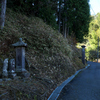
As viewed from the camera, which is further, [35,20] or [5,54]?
[35,20]

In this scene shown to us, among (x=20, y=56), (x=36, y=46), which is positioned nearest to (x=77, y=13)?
(x=36, y=46)

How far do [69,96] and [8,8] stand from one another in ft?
37.9

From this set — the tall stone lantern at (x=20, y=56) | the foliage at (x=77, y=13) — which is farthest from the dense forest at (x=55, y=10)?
the tall stone lantern at (x=20, y=56)

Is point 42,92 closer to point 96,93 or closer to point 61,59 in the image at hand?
point 96,93

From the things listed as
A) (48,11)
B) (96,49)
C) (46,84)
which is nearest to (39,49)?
(46,84)

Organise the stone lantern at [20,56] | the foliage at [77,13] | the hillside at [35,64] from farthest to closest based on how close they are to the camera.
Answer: the foliage at [77,13], the stone lantern at [20,56], the hillside at [35,64]

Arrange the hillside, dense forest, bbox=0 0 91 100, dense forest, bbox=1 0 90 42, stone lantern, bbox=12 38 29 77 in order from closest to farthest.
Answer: the hillside
dense forest, bbox=0 0 91 100
stone lantern, bbox=12 38 29 77
dense forest, bbox=1 0 90 42

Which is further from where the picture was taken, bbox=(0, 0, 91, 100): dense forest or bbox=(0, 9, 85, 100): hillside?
bbox=(0, 0, 91, 100): dense forest

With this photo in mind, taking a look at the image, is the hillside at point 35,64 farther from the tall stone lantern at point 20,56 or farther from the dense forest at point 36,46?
the tall stone lantern at point 20,56

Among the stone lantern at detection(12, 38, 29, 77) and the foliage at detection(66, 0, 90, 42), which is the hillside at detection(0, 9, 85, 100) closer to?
the stone lantern at detection(12, 38, 29, 77)

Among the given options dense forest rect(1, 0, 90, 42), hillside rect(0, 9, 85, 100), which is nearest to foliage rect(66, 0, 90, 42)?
dense forest rect(1, 0, 90, 42)

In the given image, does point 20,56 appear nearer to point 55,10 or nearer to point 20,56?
point 20,56

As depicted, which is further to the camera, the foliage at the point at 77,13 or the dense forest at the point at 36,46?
the foliage at the point at 77,13

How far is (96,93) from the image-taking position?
597cm
